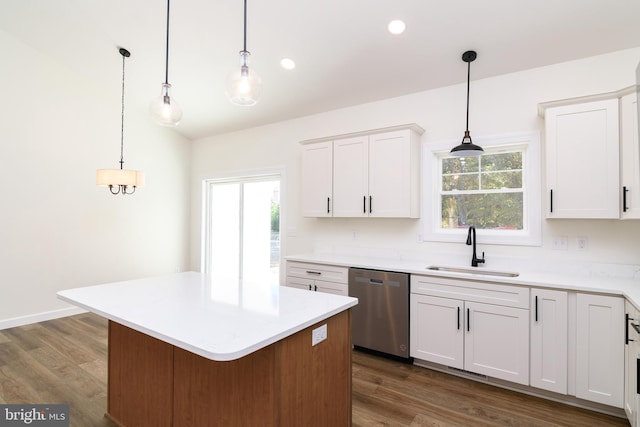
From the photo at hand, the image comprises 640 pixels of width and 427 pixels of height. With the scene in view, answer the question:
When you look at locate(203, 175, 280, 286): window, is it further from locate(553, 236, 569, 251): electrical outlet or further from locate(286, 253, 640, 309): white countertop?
locate(553, 236, 569, 251): electrical outlet

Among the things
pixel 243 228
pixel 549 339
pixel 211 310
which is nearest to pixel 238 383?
pixel 211 310

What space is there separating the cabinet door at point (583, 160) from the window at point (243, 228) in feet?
10.8

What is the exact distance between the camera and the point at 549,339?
2.38m

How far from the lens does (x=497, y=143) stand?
3.13 meters

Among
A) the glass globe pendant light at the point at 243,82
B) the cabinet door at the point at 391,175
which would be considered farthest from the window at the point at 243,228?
the glass globe pendant light at the point at 243,82

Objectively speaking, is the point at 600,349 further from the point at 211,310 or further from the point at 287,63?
the point at 287,63

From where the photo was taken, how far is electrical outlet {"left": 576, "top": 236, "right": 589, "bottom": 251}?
9.00 feet

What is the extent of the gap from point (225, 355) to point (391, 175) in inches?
103

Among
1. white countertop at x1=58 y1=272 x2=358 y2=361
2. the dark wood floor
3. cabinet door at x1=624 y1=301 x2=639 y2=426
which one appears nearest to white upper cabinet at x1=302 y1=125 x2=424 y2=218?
the dark wood floor

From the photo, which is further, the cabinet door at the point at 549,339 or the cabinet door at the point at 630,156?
the cabinet door at the point at 549,339

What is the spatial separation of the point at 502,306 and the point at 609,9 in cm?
225

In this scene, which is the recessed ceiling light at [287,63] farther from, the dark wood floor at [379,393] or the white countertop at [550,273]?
the dark wood floor at [379,393]

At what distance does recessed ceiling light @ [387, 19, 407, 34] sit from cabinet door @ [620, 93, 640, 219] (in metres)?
1.68

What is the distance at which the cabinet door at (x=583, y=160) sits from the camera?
2379mm
